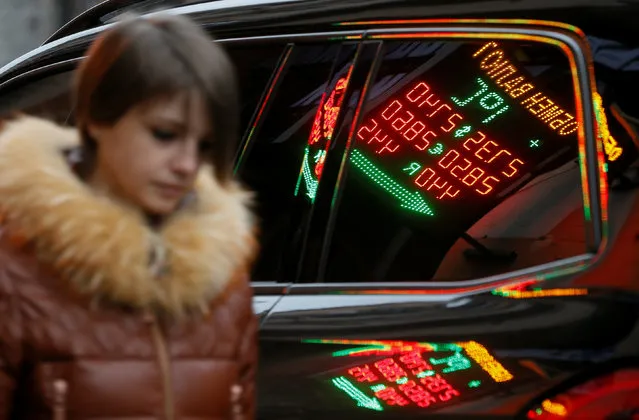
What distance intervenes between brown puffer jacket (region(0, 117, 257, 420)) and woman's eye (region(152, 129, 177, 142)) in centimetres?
11

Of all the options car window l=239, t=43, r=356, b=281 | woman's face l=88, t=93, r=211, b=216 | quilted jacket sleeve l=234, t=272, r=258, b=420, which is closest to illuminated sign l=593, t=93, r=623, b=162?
car window l=239, t=43, r=356, b=281

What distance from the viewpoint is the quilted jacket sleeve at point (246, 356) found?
1.77 meters

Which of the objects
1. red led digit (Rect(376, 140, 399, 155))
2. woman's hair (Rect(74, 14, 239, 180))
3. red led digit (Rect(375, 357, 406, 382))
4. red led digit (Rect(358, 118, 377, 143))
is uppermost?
woman's hair (Rect(74, 14, 239, 180))

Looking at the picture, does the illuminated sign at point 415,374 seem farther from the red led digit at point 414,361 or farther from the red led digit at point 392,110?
the red led digit at point 392,110

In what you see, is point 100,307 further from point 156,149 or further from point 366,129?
point 366,129

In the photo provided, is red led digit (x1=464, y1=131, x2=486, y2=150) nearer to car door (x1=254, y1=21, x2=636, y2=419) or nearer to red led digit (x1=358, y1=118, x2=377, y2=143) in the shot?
car door (x1=254, y1=21, x2=636, y2=419)

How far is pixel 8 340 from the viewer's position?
1569mm

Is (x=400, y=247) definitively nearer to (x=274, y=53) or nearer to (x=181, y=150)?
(x=274, y=53)

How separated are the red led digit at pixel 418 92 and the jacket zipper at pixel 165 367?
114 centimetres

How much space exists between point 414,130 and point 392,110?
69 mm

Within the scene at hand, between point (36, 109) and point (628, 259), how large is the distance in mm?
1740

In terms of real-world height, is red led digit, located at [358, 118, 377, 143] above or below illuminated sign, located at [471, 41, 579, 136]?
below

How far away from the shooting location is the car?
2357 millimetres

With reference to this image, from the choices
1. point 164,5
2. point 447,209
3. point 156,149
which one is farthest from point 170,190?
point 164,5
